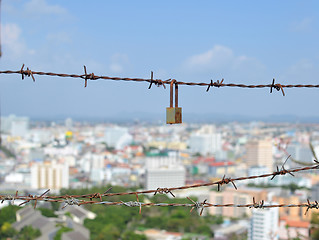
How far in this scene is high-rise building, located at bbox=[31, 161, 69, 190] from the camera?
1138 inches

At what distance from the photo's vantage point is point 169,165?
3381 centimetres

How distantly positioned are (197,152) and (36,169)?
1907 centimetres

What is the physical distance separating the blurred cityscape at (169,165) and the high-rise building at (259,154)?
0.07 metres

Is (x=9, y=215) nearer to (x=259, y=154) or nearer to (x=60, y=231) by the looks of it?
(x=60, y=231)

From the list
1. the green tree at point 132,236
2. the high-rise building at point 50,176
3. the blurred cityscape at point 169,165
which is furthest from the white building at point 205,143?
the green tree at point 132,236

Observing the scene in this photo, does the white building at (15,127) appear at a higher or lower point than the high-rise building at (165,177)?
higher

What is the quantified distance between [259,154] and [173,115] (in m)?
39.2

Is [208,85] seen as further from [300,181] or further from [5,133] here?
[5,133]

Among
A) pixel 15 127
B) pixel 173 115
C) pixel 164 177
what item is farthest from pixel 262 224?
pixel 15 127

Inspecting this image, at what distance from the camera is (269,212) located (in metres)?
15.1

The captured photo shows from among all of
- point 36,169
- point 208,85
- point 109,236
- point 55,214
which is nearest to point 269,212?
point 109,236

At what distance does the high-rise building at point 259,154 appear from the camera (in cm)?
3950

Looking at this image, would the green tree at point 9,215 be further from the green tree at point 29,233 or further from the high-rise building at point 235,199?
the high-rise building at point 235,199

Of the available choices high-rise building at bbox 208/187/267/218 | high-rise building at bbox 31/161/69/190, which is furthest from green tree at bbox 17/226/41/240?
high-rise building at bbox 31/161/69/190
